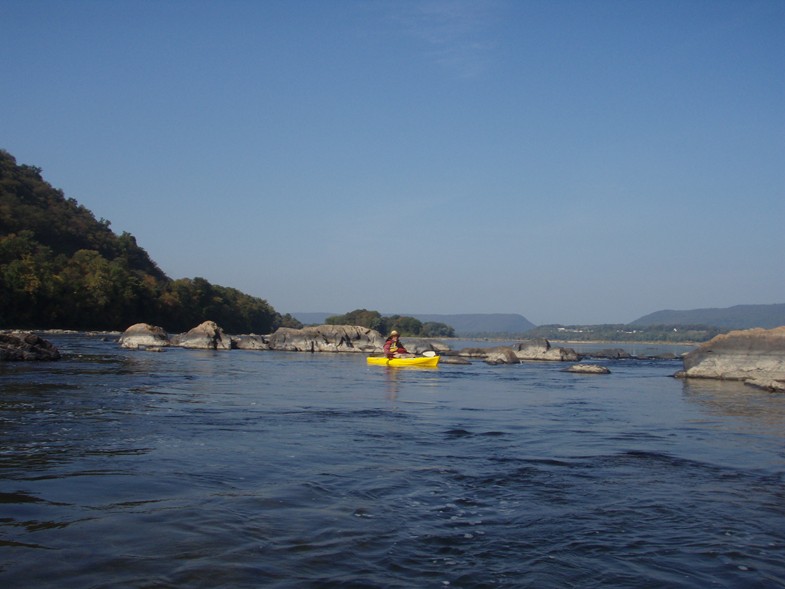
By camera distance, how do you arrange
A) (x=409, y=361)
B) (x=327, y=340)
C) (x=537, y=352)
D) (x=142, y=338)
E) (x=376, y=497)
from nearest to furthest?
(x=376, y=497), (x=409, y=361), (x=142, y=338), (x=537, y=352), (x=327, y=340)

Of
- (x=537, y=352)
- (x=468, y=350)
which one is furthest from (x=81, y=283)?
(x=537, y=352)

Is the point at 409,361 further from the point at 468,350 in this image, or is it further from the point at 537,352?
the point at 468,350

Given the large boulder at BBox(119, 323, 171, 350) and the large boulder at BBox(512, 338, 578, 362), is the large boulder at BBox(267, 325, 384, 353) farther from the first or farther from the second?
the large boulder at BBox(512, 338, 578, 362)

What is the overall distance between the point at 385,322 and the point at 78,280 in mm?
67788

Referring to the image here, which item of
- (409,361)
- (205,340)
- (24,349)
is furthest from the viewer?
(205,340)

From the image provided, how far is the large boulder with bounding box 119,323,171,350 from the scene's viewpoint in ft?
179

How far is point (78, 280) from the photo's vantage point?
88375 mm

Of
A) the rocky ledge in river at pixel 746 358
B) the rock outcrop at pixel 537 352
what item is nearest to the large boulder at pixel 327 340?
the rock outcrop at pixel 537 352

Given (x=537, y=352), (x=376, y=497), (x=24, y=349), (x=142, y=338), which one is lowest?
(x=376, y=497)

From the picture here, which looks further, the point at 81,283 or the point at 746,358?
the point at 81,283

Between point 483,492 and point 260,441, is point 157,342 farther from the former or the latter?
point 483,492

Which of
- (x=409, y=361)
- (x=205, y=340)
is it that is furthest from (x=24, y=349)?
(x=205, y=340)

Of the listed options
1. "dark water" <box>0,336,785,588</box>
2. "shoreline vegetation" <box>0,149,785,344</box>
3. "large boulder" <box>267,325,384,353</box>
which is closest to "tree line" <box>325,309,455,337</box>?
"shoreline vegetation" <box>0,149,785,344</box>

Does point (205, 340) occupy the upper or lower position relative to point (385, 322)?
lower
